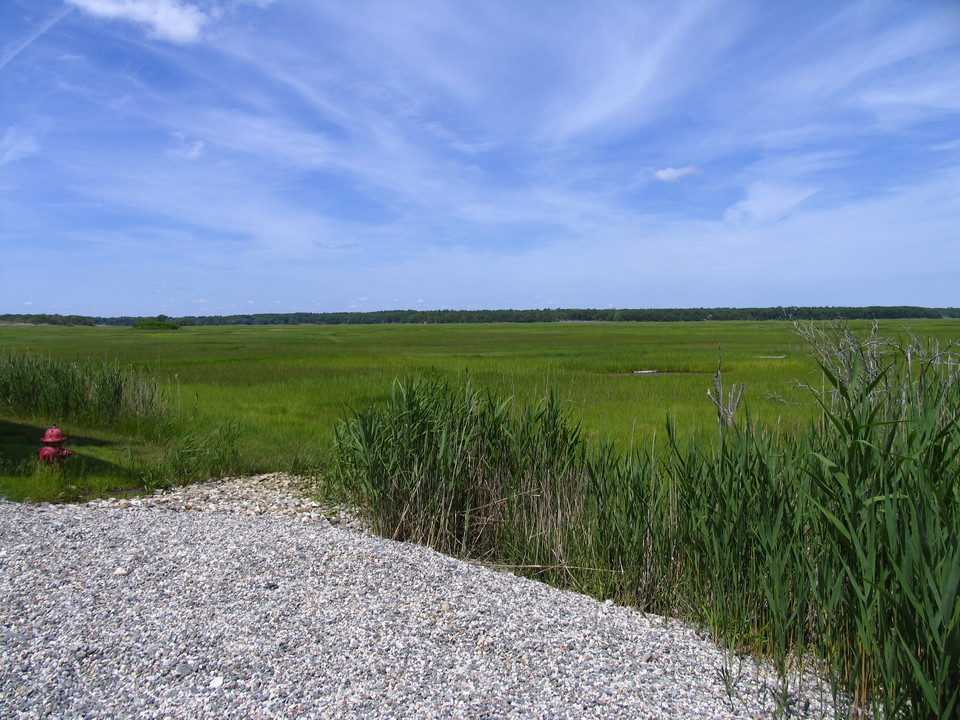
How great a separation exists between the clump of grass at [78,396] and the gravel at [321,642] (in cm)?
924

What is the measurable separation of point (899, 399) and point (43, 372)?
16.8 m

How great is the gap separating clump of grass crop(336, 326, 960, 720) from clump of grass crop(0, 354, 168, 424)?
8.33 m

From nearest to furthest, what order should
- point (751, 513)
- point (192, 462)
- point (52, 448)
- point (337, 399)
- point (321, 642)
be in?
1. point (321, 642)
2. point (751, 513)
3. point (52, 448)
4. point (192, 462)
5. point (337, 399)

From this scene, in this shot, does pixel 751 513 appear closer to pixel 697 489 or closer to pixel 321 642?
pixel 697 489

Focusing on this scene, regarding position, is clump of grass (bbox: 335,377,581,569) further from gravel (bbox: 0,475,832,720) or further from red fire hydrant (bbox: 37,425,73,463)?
red fire hydrant (bbox: 37,425,73,463)

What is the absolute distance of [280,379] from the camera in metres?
25.6

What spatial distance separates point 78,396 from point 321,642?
44.2ft

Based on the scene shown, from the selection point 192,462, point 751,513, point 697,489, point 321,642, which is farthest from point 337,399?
point 751,513

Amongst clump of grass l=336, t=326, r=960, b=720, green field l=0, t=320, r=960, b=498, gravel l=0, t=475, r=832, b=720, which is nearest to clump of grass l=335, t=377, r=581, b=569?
clump of grass l=336, t=326, r=960, b=720

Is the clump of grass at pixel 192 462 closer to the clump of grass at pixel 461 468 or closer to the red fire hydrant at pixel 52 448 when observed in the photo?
the red fire hydrant at pixel 52 448

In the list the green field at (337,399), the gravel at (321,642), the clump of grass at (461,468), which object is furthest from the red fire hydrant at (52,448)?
the clump of grass at (461,468)

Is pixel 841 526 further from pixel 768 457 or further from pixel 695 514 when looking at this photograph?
pixel 695 514

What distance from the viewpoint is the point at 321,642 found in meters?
4.52

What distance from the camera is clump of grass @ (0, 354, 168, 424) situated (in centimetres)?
1505
